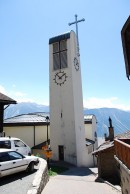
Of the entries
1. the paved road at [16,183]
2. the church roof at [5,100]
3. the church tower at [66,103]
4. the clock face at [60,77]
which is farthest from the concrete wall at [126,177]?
the clock face at [60,77]

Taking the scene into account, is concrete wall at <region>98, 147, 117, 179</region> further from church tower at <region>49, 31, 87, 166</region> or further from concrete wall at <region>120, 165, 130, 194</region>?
concrete wall at <region>120, 165, 130, 194</region>

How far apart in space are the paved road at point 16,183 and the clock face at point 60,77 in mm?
18758

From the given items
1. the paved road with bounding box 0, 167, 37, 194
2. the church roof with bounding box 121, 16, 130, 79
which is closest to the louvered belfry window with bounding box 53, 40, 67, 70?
the church roof with bounding box 121, 16, 130, 79

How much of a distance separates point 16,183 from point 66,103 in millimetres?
19350

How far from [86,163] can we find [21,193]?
75.8 feet

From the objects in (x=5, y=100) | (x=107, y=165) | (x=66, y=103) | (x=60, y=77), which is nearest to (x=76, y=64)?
(x=60, y=77)

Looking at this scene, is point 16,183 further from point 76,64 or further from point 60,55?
point 60,55

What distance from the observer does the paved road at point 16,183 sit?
10.5 metres

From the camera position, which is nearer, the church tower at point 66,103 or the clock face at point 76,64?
the church tower at point 66,103

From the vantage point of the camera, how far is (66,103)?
1199 inches

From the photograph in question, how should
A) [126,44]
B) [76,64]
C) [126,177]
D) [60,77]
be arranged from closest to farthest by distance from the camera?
[126,177], [126,44], [60,77], [76,64]

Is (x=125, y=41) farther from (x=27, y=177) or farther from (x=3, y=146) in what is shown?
(x=3, y=146)

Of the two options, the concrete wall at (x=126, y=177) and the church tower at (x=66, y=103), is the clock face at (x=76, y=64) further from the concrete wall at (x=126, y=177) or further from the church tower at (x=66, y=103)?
A: the concrete wall at (x=126, y=177)

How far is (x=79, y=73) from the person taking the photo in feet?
109
